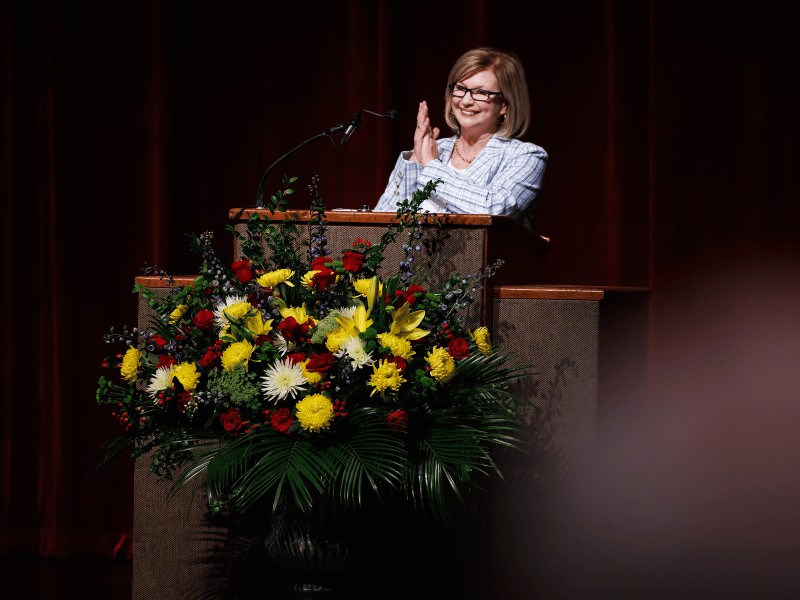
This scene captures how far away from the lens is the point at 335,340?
998 millimetres

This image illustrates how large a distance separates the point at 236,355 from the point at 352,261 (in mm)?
235

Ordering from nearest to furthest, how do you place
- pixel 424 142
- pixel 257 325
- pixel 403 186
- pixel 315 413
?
1. pixel 315 413
2. pixel 257 325
3. pixel 424 142
4. pixel 403 186

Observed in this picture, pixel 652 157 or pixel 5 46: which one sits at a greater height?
pixel 5 46

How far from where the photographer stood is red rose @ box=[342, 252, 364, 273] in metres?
1.08

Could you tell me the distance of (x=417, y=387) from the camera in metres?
1.01

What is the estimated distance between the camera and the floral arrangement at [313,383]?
0.96m

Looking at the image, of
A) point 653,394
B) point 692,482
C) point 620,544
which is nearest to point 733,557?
point 692,482

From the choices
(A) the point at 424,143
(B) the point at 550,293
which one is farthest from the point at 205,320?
(A) the point at 424,143

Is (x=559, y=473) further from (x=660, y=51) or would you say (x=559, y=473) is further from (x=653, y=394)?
(x=660, y=51)

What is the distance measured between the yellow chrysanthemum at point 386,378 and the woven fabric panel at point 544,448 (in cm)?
36

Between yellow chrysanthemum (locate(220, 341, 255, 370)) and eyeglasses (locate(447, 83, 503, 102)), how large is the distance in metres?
1.10

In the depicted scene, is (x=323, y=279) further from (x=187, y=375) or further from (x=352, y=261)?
(x=187, y=375)

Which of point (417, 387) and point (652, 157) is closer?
point (417, 387)

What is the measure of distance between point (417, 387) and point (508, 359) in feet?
1.06
